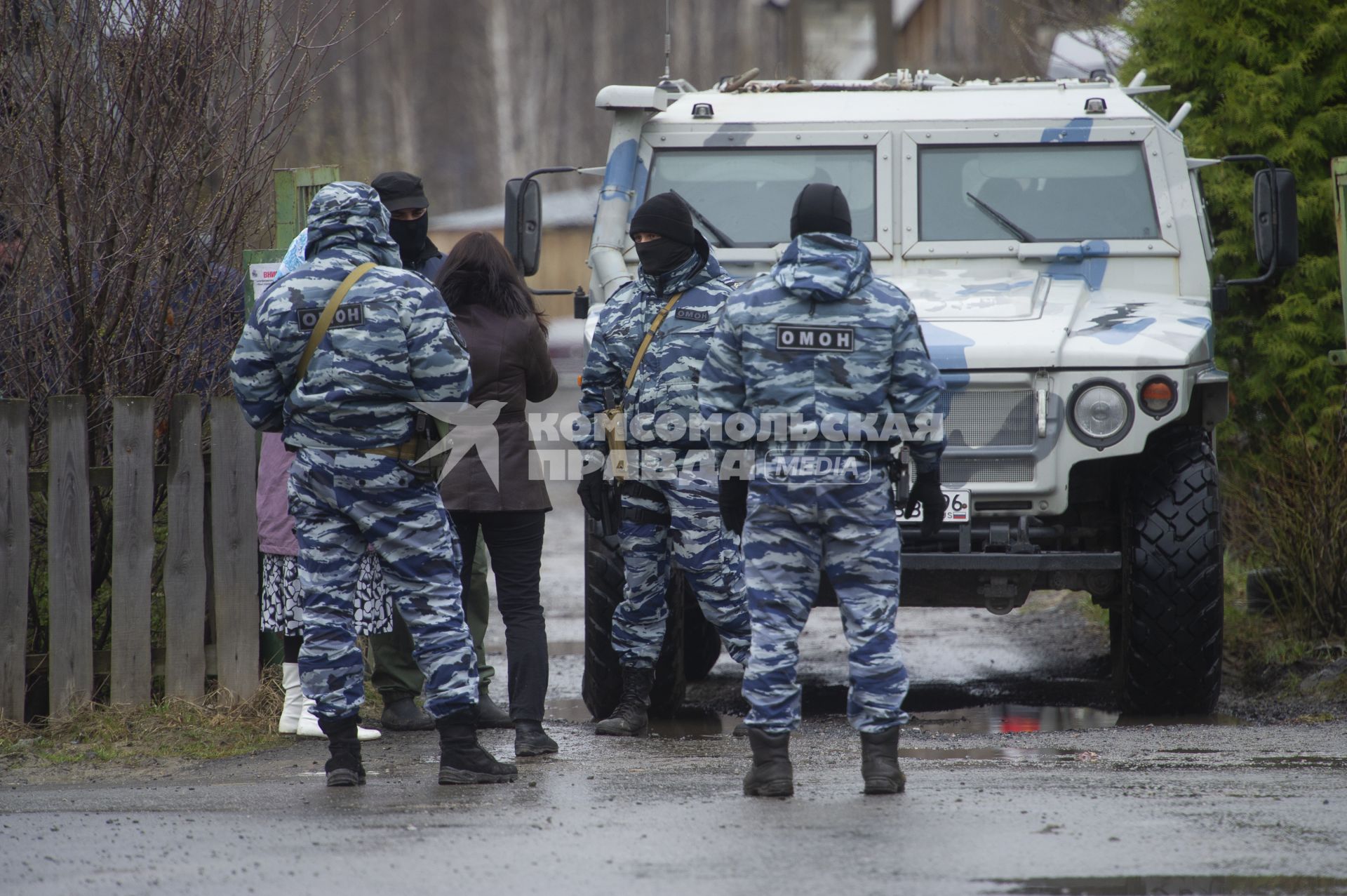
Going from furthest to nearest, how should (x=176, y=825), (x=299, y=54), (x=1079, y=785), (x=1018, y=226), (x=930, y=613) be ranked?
(x=930, y=613) < (x=1018, y=226) < (x=299, y=54) < (x=1079, y=785) < (x=176, y=825)

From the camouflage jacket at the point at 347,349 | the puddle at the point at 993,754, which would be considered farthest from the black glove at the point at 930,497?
the camouflage jacket at the point at 347,349

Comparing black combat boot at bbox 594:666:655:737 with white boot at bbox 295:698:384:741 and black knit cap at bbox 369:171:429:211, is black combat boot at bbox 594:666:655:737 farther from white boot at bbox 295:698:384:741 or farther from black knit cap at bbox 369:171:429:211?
black knit cap at bbox 369:171:429:211

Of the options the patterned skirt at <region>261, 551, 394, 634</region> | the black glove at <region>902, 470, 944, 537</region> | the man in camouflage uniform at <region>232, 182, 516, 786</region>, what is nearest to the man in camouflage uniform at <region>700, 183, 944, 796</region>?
the black glove at <region>902, 470, 944, 537</region>

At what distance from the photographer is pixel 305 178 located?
661cm

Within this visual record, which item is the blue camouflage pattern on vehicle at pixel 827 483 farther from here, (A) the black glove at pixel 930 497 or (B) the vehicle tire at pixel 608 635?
(B) the vehicle tire at pixel 608 635

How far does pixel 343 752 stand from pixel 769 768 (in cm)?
128

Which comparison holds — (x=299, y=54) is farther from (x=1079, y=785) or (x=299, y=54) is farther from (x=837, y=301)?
(x=1079, y=785)

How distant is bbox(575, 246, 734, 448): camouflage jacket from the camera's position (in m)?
5.70

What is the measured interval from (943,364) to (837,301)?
148 cm

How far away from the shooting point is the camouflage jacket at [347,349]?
4.77 m

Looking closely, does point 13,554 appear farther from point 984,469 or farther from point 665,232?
point 984,469

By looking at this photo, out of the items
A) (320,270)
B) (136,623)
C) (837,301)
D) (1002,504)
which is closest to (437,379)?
(320,270)

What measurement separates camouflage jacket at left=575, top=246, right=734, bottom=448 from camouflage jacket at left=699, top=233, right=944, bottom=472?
927 millimetres

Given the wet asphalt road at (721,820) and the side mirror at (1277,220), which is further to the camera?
the side mirror at (1277,220)
